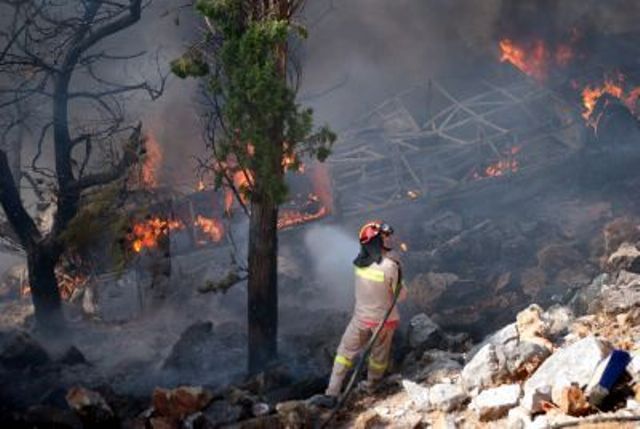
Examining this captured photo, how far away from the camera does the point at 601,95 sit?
16344 millimetres

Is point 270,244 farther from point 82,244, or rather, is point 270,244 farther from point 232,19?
point 82,244

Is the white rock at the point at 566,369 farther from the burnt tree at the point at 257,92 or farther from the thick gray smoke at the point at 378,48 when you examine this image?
the thick gray smoke at the point at 378,48

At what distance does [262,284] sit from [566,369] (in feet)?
12.9

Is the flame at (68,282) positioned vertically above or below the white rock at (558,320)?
above

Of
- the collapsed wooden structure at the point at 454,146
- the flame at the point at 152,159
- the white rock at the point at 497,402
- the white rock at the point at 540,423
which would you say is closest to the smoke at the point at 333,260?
the collapsed wooden structure at the point at 454,146

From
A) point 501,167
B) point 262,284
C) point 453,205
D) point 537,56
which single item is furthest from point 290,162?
point 537,56

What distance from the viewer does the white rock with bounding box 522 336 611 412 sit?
180 inches

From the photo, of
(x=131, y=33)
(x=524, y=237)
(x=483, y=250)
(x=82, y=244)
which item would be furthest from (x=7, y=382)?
(x=131, y=33)

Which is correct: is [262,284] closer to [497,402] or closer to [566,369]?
[497,402]

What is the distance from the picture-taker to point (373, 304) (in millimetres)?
6383

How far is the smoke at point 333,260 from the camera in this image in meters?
12.4

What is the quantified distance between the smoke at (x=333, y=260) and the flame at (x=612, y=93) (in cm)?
783

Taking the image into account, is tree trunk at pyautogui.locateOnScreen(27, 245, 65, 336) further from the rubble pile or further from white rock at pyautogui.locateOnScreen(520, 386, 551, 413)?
white rock at pyautogui.locateOnScreen(520, 386, 551, 413)

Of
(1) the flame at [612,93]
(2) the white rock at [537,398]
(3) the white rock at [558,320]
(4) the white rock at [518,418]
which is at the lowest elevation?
(4) the white rock at [518,418]
